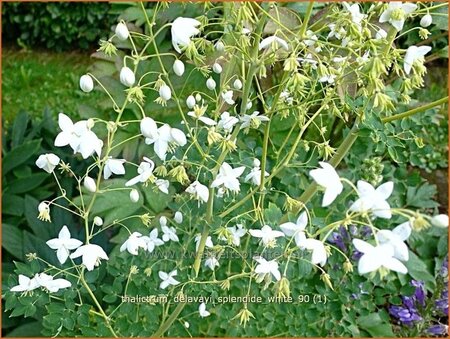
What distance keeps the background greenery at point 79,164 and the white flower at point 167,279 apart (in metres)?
0.05

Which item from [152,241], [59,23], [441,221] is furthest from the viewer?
[59,23]

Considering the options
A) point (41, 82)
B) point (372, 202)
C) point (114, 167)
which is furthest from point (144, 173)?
point (41, 82)

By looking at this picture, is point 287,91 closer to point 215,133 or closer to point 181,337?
point 215,133

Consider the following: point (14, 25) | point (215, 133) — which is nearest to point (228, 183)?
point (215, 133)

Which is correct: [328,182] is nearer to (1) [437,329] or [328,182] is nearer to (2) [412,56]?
(2) [412,56]

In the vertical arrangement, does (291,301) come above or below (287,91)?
below

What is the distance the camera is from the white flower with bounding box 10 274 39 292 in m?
0.98

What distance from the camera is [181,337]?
121 centimetres

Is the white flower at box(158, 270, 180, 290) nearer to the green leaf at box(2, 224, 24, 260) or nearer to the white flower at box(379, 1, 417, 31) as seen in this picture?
the white flower at box(379, 1, 417, 31)

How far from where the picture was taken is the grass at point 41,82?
3.45 meters

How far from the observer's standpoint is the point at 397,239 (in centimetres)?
65

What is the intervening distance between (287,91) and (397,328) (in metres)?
0.95

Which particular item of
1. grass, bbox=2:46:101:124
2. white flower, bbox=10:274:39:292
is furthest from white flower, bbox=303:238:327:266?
grass, bbox=2:46:101:124

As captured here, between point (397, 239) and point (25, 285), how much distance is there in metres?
0.62
